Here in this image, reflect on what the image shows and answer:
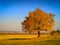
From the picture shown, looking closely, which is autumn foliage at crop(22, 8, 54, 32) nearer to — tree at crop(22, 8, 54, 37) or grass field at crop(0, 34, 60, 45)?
tree at crop(22, 8, 54, 37)

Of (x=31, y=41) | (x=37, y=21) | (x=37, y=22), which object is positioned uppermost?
(x=37, y=21)

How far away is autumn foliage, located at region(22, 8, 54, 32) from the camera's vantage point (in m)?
25.3

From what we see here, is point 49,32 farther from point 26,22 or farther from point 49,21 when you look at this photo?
point 26,22

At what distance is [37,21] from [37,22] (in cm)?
12

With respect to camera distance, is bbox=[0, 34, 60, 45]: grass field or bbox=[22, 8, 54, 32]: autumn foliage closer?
bbox=[0, 34, 60, 45]: grass field

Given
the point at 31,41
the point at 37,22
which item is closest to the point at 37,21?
the point at 37,22

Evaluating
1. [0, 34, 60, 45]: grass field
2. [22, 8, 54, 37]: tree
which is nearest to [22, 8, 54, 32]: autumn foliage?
[22, 8, 54, 37]: tree

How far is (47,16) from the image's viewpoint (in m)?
25.6

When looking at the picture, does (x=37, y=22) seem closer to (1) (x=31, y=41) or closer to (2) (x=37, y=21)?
(2) (x=37, y=21)

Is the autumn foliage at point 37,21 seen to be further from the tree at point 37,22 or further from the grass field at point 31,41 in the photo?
the grass field at point 31,41

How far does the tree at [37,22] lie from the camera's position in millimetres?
25281

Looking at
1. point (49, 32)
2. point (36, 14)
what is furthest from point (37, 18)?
point (49, 32)

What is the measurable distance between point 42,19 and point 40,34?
3.28 meters

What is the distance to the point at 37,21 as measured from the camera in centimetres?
2555
